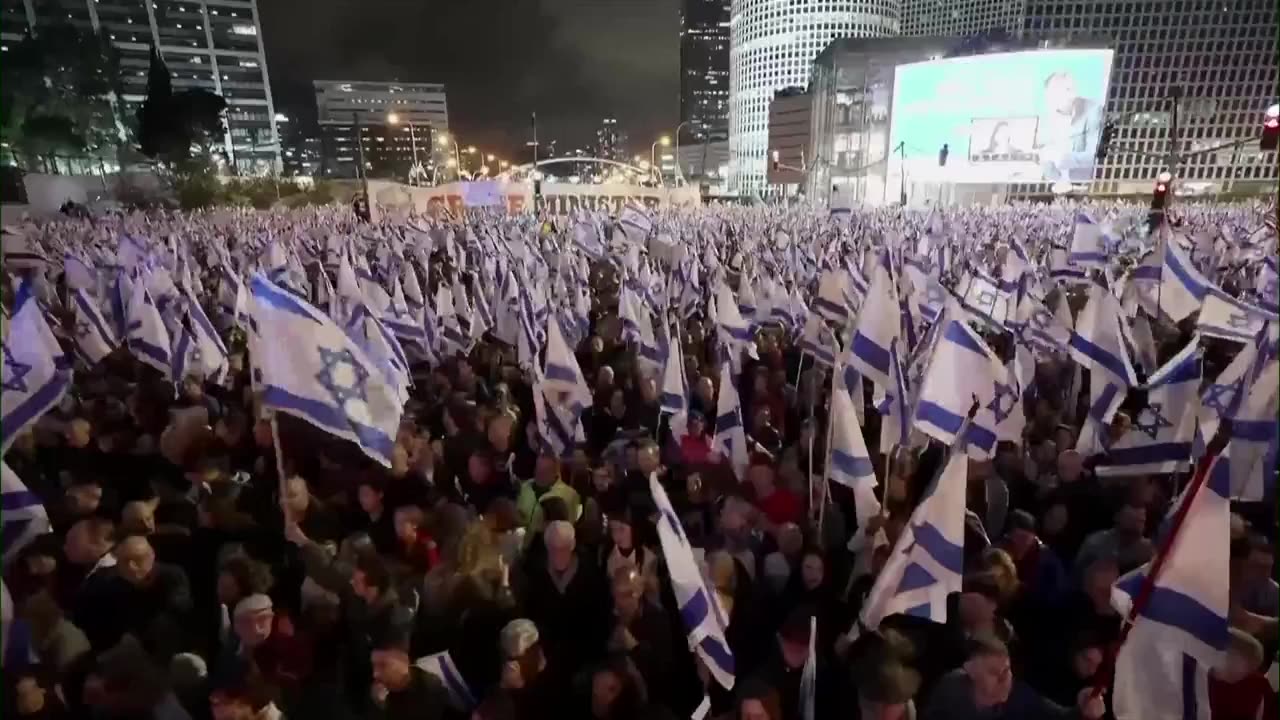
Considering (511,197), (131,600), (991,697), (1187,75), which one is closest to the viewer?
(991,697)

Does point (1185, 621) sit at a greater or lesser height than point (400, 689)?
greater

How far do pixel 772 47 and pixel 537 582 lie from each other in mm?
123399

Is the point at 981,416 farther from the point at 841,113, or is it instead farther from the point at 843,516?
the point at 841,113

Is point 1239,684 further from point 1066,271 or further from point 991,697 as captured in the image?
point 1066,271

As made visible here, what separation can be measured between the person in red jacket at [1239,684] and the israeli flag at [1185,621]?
24 cm

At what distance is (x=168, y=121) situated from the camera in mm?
40375

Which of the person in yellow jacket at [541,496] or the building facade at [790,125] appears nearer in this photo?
the person in yellow jacket at [541,496]

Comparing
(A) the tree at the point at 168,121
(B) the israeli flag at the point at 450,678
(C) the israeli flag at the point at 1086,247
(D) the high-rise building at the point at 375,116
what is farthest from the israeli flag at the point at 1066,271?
(D) the high-rise building at the point at 375,116

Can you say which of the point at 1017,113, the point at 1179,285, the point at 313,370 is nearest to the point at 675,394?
the point at 313,370

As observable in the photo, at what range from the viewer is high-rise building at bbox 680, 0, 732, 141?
180875mm

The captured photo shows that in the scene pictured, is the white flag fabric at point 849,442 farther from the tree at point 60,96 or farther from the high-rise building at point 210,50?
the high-rise building at point 210,50

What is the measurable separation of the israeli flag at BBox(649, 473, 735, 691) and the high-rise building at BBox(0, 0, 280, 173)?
9181 centimetres

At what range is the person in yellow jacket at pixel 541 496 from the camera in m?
5.14

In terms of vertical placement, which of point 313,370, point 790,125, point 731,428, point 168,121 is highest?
point 790,125
